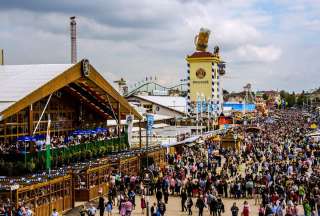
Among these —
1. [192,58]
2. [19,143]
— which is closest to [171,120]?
[192,58]

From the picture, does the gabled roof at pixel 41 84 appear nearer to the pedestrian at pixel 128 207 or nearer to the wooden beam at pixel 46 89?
the wooden beam at pixel 46 89

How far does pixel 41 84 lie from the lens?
87.3 ft

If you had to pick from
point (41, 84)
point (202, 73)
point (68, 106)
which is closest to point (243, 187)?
point (41, 84)

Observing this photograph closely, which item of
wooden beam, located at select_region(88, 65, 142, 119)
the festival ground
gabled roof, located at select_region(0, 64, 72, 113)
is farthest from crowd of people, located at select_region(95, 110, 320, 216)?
gabled roof, located at select_region(0, 64, 72, 113)

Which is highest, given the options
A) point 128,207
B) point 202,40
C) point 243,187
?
point 202,40

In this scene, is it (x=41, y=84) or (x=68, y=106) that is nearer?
(x=41, y=84)

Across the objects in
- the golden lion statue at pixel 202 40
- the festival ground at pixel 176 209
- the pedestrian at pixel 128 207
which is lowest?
the festival ground at pixel 176 209

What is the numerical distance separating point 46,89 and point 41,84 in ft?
1.14

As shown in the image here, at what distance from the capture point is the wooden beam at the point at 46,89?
964 inches

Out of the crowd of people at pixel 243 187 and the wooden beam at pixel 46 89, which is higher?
the wooden beam at pixel 46 89

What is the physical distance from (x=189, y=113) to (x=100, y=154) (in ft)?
180

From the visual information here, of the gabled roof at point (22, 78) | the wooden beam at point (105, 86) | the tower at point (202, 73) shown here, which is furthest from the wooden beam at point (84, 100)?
the tower at point (202, 73)

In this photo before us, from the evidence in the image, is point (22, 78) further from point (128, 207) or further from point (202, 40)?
point (202, 40)

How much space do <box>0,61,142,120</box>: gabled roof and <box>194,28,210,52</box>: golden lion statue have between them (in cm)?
5891
